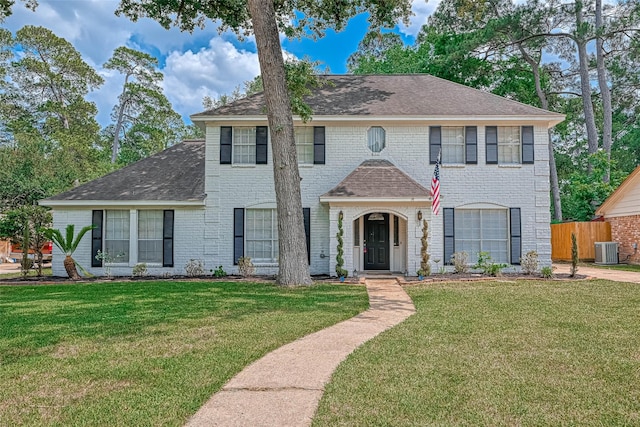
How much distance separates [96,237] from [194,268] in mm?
3424

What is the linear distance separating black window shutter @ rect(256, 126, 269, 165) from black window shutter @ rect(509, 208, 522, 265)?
8191 millimetres

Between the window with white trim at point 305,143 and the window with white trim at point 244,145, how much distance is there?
4.81 ft

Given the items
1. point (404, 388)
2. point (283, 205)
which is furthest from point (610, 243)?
point (404, 388)

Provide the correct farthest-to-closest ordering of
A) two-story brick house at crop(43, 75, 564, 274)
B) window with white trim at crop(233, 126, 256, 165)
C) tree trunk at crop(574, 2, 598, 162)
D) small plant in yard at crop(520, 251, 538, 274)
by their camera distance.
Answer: tree trunk at crop(574, 2, 598, 162), window with white trim at crop(233, 126, 256, 165), two-story brick house at crop(43, 75, 564, 274), small plant in yard at crop(520, 251, 538, 274)

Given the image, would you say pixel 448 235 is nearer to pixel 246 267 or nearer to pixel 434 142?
pixel 434 142

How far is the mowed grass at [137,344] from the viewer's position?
143 inches

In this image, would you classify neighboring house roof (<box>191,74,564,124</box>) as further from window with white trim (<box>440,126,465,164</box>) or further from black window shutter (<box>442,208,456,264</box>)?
black window shutter (<box>442,208,456,264</box>)

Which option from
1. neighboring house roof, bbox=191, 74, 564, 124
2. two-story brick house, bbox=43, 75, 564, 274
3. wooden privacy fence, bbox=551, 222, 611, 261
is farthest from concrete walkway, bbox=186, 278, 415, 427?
wooden privacy fence, bbox=551, 222, 611, 261

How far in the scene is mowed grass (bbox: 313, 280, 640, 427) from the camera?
3.43 metres

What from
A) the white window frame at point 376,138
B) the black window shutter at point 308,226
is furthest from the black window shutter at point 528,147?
the black window shutter at point 308,226

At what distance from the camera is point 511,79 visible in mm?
27203

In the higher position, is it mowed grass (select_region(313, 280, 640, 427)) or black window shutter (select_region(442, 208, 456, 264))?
black window shutter (select_region(442, 208, 456, 264))

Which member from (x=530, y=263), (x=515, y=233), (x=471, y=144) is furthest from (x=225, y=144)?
(x=530, y=263)

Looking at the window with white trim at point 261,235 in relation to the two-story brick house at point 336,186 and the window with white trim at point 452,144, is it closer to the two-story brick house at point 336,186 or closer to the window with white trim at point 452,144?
the two-story brick house at point 336,186
